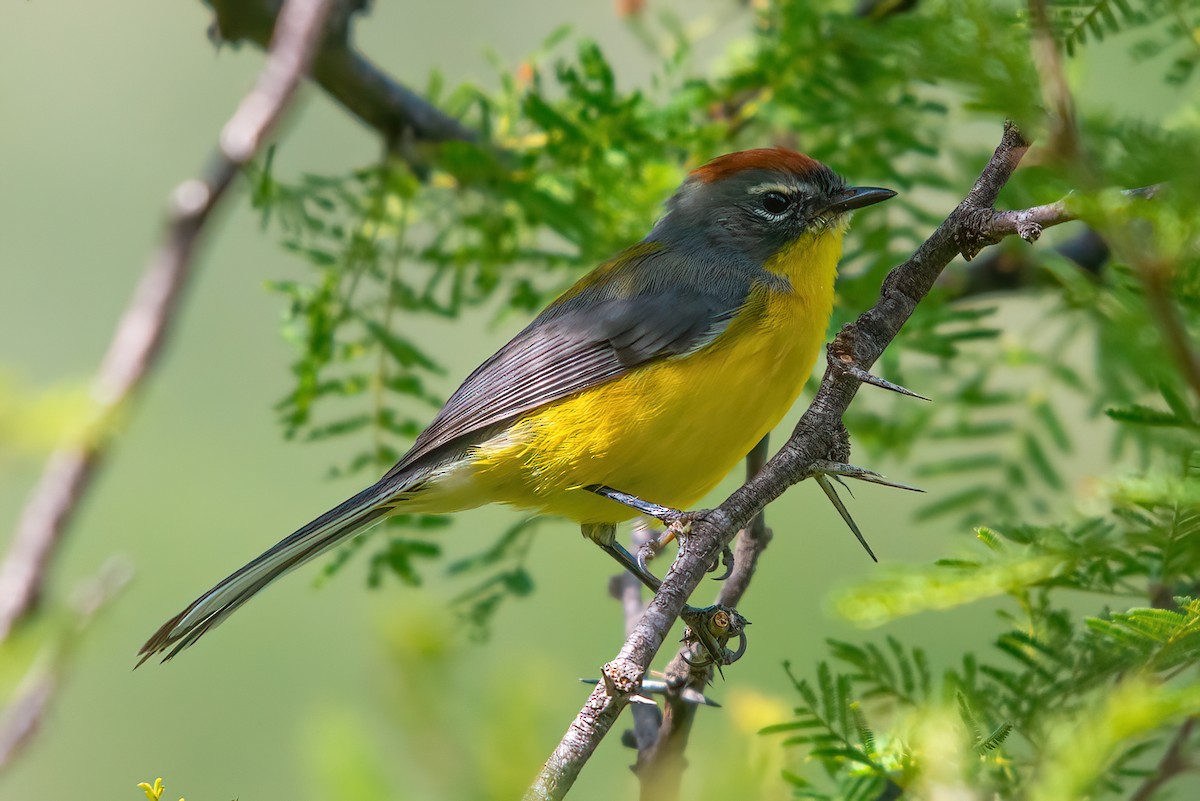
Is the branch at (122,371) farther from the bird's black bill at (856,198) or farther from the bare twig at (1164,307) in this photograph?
the bird's black bill at (856,198)

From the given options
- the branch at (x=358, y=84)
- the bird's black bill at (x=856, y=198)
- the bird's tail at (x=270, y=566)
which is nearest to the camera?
the bird's tail at (x=270, y=566)

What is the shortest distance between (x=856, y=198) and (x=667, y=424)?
838 millimetres

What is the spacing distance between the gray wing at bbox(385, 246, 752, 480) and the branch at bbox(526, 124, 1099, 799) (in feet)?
4.72

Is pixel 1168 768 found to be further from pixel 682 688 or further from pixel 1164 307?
pixel 1164 307

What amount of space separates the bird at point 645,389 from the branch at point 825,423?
3.62 ft

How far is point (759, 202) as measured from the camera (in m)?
3.79

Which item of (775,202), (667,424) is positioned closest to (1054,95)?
(667,424)

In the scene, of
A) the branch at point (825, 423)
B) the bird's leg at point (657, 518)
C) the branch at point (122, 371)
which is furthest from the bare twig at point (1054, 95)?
the bird's leg at point (657, 518)

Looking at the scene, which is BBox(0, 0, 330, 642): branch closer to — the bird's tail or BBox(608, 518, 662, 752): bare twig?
BBox(608, 518, 662, 752): bare twig

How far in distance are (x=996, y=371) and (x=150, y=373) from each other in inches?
122

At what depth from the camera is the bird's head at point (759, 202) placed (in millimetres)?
3494

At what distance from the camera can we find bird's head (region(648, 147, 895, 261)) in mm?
3494

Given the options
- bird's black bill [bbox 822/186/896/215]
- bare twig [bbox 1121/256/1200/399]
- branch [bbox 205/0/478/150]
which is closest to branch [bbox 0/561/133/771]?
bare twig [bbox 1121/256/1200/399]

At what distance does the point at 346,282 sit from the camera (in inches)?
130
